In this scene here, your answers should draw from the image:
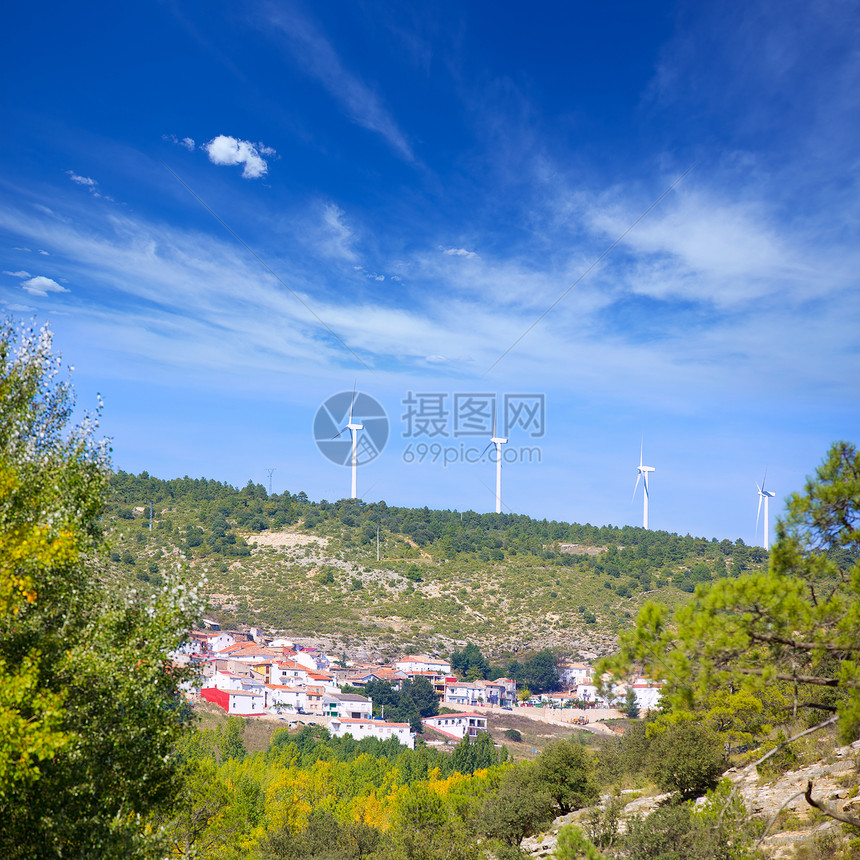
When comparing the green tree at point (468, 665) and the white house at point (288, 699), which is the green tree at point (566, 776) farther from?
the green tree at point (468, 665)

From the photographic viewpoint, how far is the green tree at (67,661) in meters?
8.34

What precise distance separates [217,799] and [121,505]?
108990 mm

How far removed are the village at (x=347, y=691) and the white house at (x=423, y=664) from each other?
0.16 m

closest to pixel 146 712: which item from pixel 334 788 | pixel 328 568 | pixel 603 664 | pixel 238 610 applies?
pixel 603 664

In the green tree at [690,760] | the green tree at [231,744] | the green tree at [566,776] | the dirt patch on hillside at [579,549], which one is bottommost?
the green tree at [231,744]

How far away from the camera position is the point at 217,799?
29.9m

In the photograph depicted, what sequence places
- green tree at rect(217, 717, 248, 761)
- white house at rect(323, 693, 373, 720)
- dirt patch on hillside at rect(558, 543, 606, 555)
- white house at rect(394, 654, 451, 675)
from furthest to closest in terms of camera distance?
dirt patch on hillside at rect(558, 543, 606, 555) → white house at rect(394, 654, 451, 675) → white house at rect(323, 693, 373, 720) → green tree at rect(217, 717, 248, 761)

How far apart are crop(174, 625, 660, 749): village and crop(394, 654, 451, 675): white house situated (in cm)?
16

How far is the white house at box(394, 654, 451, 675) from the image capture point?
10294cm

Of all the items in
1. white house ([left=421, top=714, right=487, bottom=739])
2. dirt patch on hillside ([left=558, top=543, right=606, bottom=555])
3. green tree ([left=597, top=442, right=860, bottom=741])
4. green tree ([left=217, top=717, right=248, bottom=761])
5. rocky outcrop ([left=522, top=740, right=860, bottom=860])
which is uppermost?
dirt patch on hillside ([left=558, top=543, right=606, bottom=555])

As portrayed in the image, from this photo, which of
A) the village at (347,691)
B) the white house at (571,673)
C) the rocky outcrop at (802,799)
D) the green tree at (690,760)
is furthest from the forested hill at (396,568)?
the rocky outcrop at (802,799)

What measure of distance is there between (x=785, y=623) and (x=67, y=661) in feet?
29.2

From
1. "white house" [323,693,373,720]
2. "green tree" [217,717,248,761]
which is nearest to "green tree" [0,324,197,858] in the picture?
"green tree" [217,717,248,761]

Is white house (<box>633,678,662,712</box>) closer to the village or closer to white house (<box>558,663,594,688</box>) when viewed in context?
the village
